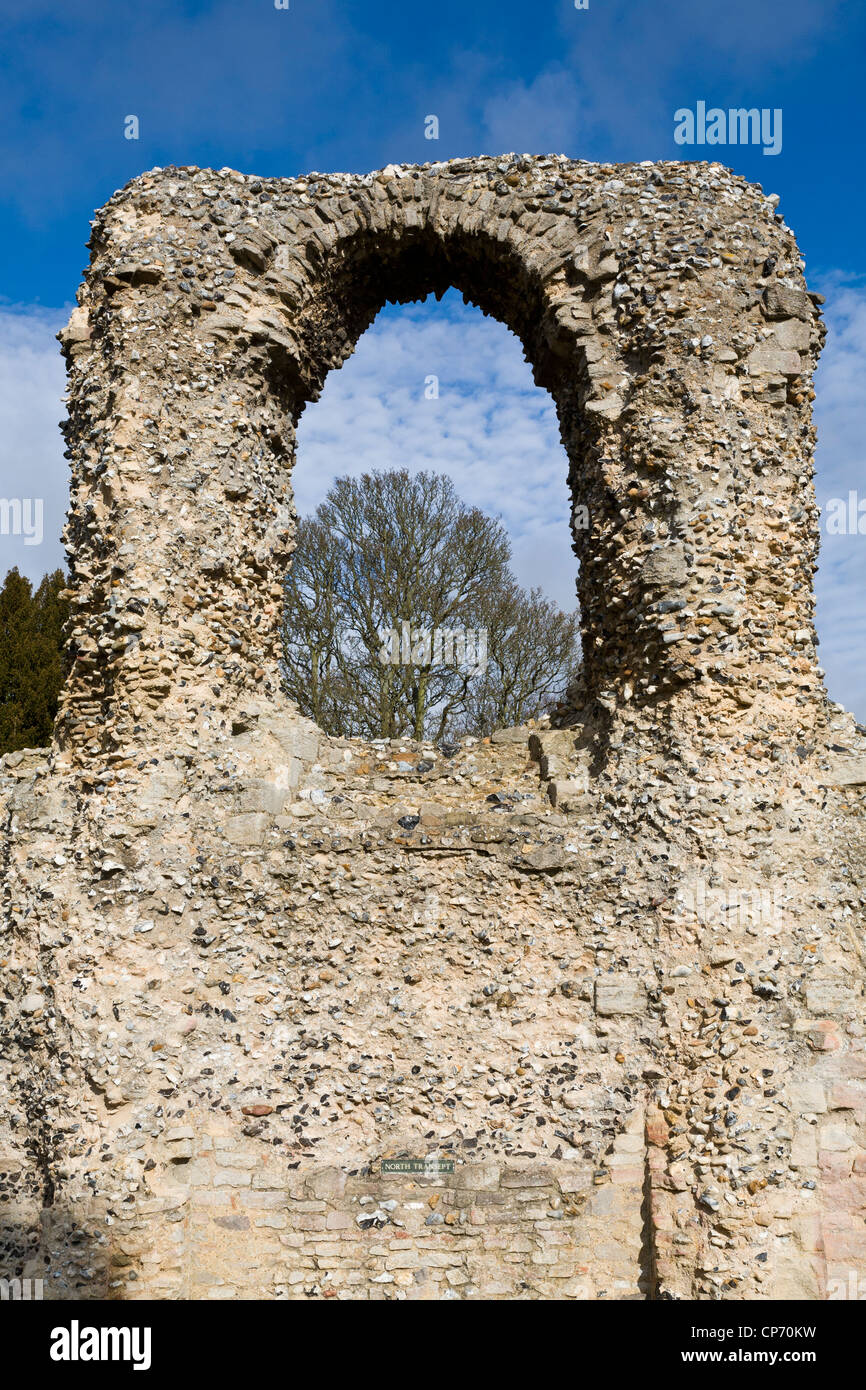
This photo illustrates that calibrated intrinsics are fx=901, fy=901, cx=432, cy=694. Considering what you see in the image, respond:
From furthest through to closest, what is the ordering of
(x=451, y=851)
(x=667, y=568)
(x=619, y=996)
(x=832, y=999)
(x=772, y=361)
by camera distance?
1. (x=772, y=361)
2. (x=667, y=568)
3. (x=451, y=851)
4. (x=619, y=996)
5. (x=832, y=999)

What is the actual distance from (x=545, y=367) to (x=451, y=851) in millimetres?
3892

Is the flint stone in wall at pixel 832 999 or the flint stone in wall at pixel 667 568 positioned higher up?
the flint stone in wall at pixel 667 568

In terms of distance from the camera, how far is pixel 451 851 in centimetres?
561

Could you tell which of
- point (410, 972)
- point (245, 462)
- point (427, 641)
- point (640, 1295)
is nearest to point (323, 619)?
point (427, 641)

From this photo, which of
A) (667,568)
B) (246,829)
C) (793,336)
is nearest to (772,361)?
(793,336)

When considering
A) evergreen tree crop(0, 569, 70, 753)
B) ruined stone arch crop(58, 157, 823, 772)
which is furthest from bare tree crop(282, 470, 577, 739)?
ruined stone arch crop(58, 157, 823, 772)

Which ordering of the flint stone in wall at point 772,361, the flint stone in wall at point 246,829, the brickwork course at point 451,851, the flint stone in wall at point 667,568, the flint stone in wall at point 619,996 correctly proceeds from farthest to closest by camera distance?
the flint stone in wall at point 772,361 → the flint stone in wall at point 667,568 → the flint stone in wall at point 246,829 → the flint stone in wall at point 619,996 → the brickwork course at point 451,851

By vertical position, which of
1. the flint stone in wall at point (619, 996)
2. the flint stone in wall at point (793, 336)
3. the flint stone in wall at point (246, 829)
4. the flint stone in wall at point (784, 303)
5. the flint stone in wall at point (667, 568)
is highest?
the flint stone in wall at point (784, 303)

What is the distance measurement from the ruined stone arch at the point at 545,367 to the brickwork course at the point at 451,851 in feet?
0.09

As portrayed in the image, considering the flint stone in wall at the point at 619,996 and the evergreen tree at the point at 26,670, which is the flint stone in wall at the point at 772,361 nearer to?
the flint stone in wall at the point at 619,996

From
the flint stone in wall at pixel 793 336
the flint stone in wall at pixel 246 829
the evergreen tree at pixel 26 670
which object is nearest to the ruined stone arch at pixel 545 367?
the flint stone in wall at pixel 793 336

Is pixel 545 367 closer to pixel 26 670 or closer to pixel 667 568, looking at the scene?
pixel 667 568

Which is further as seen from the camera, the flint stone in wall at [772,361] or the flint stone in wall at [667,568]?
the flint stone in wall at [772,361]

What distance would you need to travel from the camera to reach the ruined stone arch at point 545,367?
19.0ft
